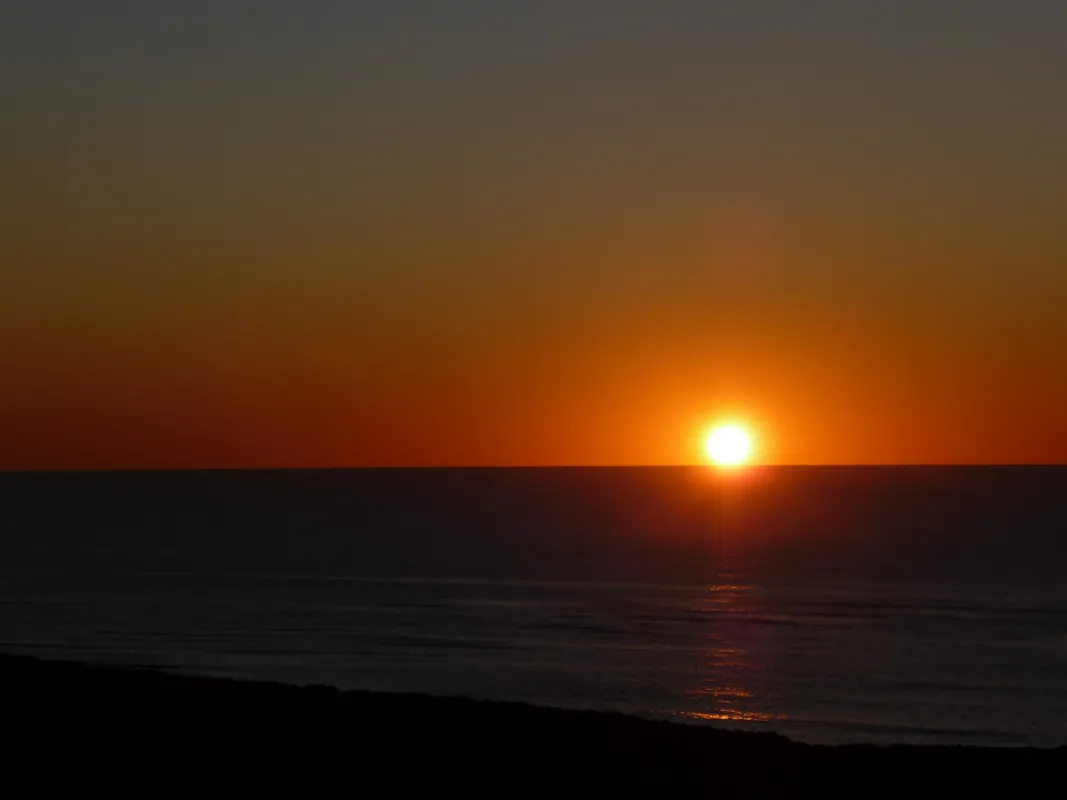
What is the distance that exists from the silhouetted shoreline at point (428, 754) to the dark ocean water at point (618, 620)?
10.3 metres

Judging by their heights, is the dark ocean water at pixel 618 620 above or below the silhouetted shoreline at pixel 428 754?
above

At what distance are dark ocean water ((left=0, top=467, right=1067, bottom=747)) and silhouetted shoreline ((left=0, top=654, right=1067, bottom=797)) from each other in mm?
10339

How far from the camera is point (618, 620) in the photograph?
54625mm

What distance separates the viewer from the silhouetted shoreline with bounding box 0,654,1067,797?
17.5m

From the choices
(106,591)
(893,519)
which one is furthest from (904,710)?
(893,519)

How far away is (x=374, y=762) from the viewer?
18.3m

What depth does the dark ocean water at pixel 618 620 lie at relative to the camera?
34469 mm

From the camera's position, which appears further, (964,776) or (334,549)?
(334,549)

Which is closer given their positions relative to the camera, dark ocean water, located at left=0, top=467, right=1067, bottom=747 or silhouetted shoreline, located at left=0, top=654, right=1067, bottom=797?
silhouetted shoreline, located at left=0, top=654, right=1067, bottom=797

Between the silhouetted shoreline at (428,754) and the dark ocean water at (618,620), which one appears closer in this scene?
the silhouetted shoreline at (428,754)

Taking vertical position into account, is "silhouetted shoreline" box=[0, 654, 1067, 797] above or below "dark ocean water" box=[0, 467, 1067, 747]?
below

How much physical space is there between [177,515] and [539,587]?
5111 inches

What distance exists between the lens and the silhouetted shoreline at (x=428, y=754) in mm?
17500

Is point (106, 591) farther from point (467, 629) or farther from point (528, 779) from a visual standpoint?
point (528, 779)
